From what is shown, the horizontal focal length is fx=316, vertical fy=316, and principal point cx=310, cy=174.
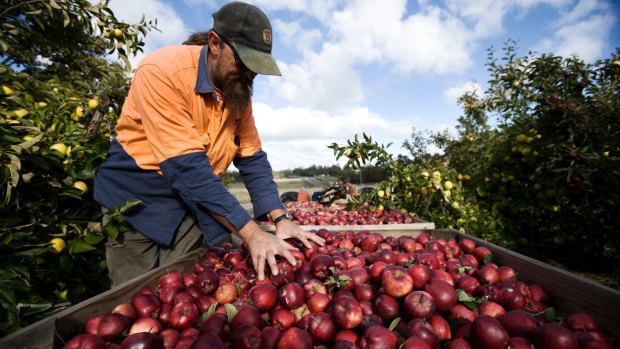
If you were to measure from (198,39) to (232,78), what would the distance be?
2.11 feet

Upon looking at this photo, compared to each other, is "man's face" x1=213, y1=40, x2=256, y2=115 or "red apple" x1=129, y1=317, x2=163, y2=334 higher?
"man's face" x1=213, y1=40, x2=256, y2=115

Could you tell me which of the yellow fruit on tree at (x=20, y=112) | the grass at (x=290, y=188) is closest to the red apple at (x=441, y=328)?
the yellow fruit on tree at (x=20, y=112)

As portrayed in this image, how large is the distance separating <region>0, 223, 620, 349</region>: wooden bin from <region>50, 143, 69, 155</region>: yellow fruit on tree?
4.08ft

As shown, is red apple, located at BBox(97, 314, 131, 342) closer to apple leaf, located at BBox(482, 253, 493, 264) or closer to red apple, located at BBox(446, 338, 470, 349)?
red apple, located at BBox(446, 338, 470, 349)

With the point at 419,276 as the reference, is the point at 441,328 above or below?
below

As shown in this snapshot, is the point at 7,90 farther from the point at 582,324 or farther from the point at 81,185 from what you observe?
the point at 582,324

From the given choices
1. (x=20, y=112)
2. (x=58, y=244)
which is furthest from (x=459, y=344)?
(x=20, y=112)

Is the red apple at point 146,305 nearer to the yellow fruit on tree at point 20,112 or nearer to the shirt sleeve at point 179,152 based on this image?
the shirt sleeve at point 179,152

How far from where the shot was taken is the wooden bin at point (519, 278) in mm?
1112

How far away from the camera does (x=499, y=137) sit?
21.3ft

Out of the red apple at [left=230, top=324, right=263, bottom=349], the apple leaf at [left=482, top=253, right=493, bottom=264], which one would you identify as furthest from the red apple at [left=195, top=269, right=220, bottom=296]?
the apple leaf at [left=482, top=253, right=493, bottom=264]

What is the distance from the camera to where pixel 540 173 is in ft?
16.9

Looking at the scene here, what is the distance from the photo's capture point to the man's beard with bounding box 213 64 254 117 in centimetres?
216

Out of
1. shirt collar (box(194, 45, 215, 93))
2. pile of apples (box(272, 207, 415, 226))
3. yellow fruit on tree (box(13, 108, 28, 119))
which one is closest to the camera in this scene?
shirt collar (box(194, 45, 215, 93))
